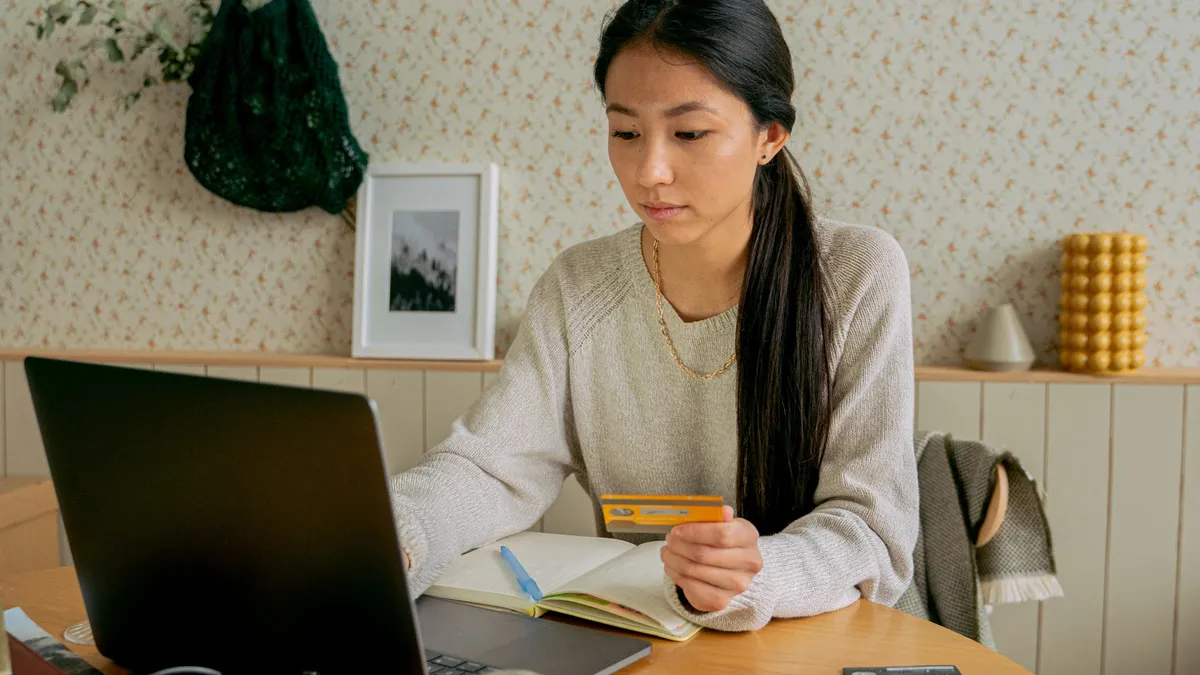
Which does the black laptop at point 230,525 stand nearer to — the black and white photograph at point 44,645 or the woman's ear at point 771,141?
the black and white photograph at point 44,645

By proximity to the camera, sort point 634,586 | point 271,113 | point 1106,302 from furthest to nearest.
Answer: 1. point 271,113
2. point 1106,302
3. point 634,586

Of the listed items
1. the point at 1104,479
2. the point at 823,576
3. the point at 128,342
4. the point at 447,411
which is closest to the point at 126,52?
the point at 128,342

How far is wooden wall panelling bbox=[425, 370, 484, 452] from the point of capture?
→ 87.6 inches

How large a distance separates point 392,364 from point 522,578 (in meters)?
1.33

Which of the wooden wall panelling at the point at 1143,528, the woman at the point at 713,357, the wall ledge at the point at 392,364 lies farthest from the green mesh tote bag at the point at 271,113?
the wooden wall panelling at the point at 1143,528

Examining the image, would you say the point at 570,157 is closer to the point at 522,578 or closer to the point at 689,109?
the point at 689,109

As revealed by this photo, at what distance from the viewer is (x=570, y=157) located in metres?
2.26

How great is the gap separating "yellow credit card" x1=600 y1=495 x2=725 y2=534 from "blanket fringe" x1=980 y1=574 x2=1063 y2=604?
724mm

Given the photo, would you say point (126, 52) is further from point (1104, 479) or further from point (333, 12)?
point (1104, 479)

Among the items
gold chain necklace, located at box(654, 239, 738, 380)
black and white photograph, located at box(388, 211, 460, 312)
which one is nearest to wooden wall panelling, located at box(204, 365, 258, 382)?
black and white photograph, located at box(388, 211, 460, 312)

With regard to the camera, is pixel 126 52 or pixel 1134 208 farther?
pixel 126 52

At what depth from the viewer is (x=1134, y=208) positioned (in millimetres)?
2045

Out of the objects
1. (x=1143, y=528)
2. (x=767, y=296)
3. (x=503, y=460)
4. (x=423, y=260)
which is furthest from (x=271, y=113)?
(x=1143, y=528)

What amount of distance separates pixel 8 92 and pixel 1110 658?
9.18 feet
